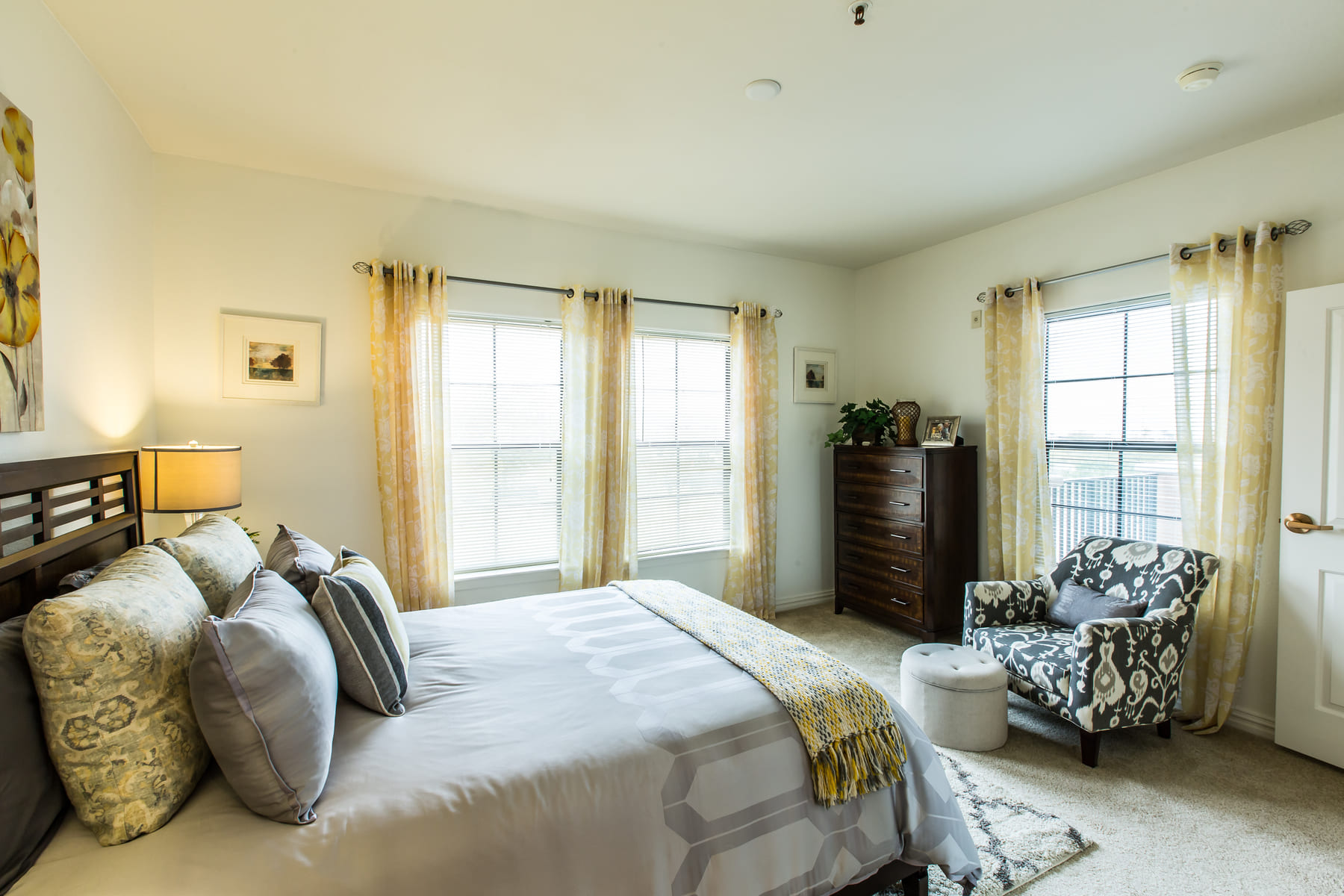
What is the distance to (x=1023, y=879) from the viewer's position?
1876mm

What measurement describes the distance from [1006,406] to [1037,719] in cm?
182

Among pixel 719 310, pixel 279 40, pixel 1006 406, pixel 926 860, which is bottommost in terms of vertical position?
pixel 926 860

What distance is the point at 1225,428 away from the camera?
9.39 feet

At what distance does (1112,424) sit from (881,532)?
1484mm

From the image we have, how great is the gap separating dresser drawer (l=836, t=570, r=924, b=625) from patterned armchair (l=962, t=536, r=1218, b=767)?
81 cm

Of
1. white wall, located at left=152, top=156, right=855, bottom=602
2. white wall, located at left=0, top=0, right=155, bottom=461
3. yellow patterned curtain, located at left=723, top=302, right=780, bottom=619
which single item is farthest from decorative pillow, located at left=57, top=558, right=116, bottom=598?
yellow patterned curtain, located at left=723, top=302, right=780, bottom=619

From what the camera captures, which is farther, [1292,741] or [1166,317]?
[1166,317]

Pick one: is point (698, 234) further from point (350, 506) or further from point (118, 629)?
point (118, 629)

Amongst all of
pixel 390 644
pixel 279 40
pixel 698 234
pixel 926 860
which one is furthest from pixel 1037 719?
pixel 279 40

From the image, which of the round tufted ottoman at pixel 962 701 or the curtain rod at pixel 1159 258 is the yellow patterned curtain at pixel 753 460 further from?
the round tufted ottoman at pixel 962 701

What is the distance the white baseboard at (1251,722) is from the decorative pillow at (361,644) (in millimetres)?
3627

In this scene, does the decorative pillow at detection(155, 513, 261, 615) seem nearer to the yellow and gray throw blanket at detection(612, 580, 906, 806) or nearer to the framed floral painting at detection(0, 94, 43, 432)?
the framed floral painting at detection(0, 94, 43, 432)

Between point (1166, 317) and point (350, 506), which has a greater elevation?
point (1166, 317)

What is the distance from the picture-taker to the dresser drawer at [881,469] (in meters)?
3.92
